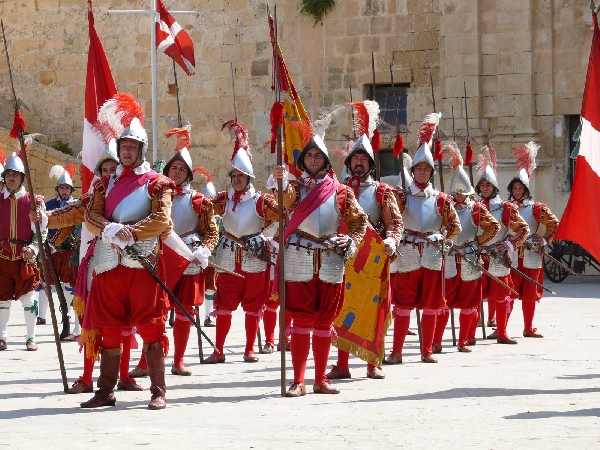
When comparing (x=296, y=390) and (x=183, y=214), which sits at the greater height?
(x=183, y=214)

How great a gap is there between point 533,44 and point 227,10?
652 cm

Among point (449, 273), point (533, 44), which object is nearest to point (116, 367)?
point (449, 273)

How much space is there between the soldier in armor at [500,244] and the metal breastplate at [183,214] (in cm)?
371

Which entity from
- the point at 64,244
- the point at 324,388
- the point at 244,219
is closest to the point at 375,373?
the point at 324,388

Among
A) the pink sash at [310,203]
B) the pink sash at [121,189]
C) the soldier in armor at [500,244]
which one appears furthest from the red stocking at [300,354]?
the soldier in armor at [500,244]

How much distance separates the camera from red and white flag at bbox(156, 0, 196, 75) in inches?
725

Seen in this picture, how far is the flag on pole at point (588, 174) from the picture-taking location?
887 cm

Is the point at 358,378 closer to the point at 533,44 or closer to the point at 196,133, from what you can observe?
the point at 533,44

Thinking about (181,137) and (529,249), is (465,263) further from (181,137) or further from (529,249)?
(181,137)

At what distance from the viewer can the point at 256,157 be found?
2675 cm

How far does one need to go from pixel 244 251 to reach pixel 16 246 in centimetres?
226

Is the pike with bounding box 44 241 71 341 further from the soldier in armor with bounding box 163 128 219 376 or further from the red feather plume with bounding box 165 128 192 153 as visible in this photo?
the red feather plume with bounding box 165 128 192 153

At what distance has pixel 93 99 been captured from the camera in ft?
32.8

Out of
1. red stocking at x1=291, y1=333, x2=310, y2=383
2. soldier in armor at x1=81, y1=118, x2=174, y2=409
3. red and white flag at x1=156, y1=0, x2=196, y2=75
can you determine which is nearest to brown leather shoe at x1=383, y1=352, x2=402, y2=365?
red stocking at x1=291, y1=333, x2=310, y2=383
